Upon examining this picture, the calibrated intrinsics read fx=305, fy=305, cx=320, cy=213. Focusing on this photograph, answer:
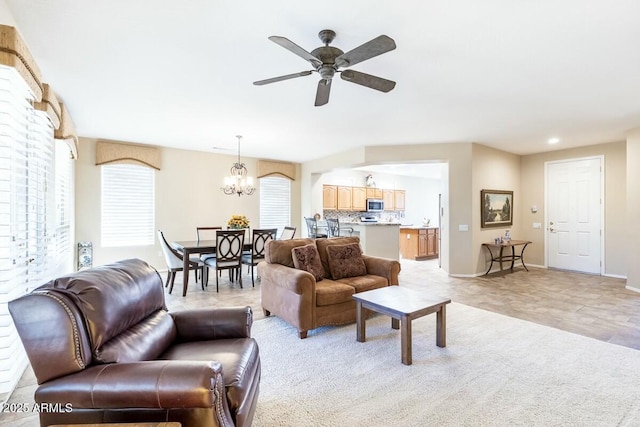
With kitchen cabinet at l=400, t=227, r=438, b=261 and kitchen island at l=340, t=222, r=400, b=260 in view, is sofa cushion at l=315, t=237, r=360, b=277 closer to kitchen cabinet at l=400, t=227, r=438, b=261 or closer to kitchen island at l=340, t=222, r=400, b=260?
kitchen island at l=340, t=222, r=400, b=260

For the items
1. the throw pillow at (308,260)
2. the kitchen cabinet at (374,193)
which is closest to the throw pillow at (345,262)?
the throw pillow at (308,260)

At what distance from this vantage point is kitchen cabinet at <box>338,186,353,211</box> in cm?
872

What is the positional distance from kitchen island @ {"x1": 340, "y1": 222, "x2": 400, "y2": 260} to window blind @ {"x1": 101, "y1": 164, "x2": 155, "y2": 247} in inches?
174

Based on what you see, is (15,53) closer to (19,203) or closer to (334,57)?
(19,203)

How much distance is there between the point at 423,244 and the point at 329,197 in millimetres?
2902

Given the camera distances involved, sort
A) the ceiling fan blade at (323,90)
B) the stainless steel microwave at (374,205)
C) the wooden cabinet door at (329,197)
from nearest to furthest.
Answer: the ceiling fan blade at (323,90) < the wooden cabinet door at (329,197) < the stainless steel microwave at (374,205)

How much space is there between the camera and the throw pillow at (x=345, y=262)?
3719mm

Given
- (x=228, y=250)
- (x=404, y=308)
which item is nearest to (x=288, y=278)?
(x=404, y=308)

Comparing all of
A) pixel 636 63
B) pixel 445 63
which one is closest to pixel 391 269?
pixel 445 63

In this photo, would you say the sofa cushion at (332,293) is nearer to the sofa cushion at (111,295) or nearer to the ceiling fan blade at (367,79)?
the sofa cushion at (111,295)

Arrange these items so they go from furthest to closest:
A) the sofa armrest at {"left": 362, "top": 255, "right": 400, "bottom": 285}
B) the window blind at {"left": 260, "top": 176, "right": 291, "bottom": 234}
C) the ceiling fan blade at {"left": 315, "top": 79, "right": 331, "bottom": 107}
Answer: the window blind at {"left": 260, "top": 176, "right": 291, "bottom": 234} → the sofa armrest at {"left": 362, "top": 255, "right": 400, "bottom": 285} → the ceiling fan blade at {"left": 315, "top": 79, "right": 331, "bottom": 107}

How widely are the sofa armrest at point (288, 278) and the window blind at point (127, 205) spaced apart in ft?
12.9

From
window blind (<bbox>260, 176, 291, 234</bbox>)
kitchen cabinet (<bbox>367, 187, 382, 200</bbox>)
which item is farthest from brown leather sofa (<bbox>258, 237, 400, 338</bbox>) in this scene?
kitchen cabinet (<bbox>367, 187, 382, 200</bbox>)

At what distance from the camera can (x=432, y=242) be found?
867 cm
